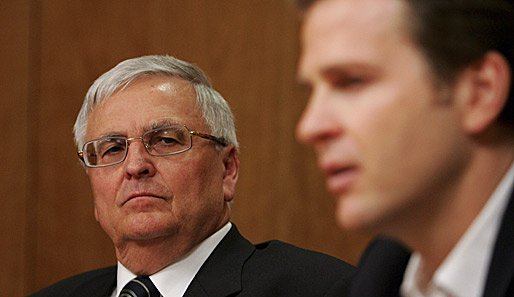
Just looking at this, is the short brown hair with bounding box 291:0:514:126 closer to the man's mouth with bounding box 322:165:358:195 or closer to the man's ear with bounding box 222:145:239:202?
the man's mouth with bounding box 322:165:358:195

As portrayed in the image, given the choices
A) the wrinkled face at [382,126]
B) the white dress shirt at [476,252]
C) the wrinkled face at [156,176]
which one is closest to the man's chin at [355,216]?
the wrinkled face at [382,126]

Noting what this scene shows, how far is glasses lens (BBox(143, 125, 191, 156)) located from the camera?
1.97 metres

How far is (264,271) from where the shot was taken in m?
1.91

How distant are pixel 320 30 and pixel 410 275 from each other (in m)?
0.44

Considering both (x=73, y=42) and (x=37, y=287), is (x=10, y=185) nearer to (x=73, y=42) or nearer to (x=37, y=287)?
(x=37, y=287)

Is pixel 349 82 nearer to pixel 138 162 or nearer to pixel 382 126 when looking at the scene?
pixel 382 126

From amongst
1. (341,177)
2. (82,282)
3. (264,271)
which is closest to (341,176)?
(341,177)

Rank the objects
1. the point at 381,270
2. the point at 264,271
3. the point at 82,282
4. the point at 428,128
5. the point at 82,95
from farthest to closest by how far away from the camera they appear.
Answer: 1. the point at 82,95
2. the point at 82,282
3. the point at 264,271
4. the point at 381,270
5. the point at 428,128

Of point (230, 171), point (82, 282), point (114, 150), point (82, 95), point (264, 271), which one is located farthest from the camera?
point (82, 95)

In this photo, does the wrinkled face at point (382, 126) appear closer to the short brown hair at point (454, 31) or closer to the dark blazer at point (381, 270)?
the short brown hair at point (454, 31)

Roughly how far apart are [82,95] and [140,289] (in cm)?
174

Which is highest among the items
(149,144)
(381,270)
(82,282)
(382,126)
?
(382,126)

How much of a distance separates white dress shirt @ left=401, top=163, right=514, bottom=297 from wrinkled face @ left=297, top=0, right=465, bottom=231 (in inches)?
2.9

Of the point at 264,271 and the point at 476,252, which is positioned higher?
the point at 476,252
